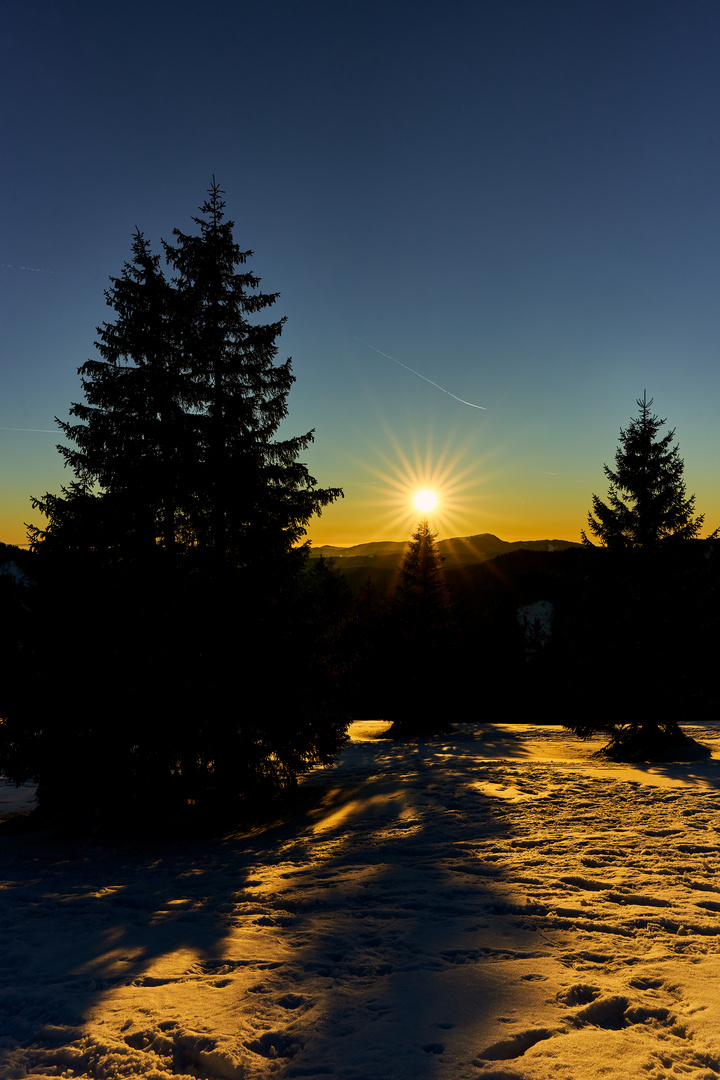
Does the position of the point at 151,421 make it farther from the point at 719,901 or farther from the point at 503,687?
the point at 503,687

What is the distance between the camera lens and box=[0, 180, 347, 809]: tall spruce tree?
449 inches

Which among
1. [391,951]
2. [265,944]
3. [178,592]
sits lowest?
[265,944]

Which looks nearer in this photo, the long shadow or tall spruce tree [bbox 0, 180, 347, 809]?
the long shadow

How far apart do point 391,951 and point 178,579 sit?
8.49m

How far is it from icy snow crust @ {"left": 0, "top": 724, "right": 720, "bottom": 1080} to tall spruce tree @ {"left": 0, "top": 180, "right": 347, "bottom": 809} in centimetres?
223

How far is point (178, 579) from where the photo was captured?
39.2ft

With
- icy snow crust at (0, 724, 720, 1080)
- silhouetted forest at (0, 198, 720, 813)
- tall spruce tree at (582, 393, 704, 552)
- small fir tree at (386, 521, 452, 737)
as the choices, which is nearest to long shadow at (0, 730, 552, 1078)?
icy snow crust at (0, 724, 720, 1080)

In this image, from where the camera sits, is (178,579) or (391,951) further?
Result: (178,579)

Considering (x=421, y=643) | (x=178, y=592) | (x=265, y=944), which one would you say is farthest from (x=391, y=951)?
(x=421, y=643)

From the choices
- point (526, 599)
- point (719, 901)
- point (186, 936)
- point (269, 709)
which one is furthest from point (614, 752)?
point (526, 599)

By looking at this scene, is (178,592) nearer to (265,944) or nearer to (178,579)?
(178,579)

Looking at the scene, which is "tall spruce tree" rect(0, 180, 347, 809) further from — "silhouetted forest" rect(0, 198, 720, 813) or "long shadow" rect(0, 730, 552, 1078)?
"long shadow" rect(0, 730, 552, 1078)

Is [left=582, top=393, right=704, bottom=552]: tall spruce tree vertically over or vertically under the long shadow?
over

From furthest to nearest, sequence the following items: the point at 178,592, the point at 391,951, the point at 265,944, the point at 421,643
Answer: the point at 421,643
the point at 178,592
the point at 265,944
the point at 391,951
